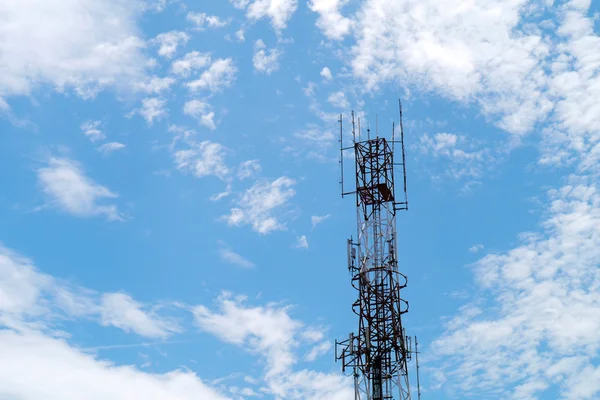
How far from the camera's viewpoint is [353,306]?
227ft

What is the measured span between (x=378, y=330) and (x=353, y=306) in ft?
8.80

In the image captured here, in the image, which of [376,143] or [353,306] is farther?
[376,143]

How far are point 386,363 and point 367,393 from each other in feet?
8.39

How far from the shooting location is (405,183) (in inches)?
2852

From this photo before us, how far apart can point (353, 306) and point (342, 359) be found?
13.2 feet

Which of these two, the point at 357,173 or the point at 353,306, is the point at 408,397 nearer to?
the point at 353,306

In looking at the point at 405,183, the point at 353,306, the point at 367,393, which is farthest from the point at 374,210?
the point at 367,393

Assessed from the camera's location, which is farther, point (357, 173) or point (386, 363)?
point (357, 173)

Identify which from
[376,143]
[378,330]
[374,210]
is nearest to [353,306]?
[378,330]

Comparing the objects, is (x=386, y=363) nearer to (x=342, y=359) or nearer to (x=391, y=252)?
(x=342, y=359)

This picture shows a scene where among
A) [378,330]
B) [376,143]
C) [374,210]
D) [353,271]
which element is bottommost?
[378,330]

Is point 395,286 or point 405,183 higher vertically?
point 405,183

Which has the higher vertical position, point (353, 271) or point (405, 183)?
point (405, 183)

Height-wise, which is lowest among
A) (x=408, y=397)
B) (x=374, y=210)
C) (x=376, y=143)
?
(x=408, y=397)
